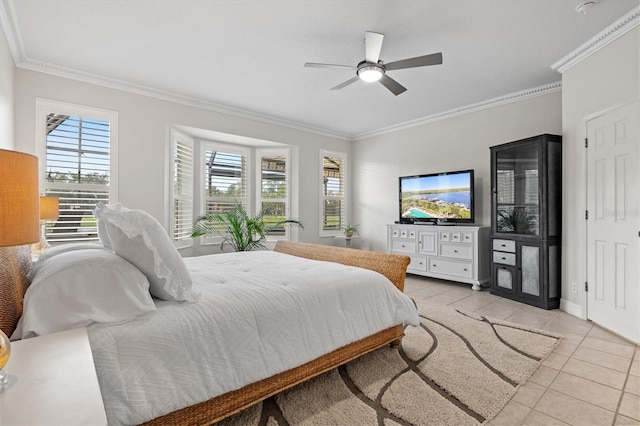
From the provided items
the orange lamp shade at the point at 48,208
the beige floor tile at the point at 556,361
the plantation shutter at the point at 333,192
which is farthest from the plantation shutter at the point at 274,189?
the beige floor tile at the point at 556,361

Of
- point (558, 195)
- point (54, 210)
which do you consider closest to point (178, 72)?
point (54, 210)

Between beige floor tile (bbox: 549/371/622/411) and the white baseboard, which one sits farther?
the white baseboard

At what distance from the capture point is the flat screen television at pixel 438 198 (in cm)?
462

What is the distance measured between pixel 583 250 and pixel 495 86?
2.18 meters

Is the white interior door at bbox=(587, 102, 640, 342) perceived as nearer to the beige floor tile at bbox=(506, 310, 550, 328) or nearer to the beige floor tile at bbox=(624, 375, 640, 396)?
the beige floor tile at bbox=(506, 310, 550, 328)

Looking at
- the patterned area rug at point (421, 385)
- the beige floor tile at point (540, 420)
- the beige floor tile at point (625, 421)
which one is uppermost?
the patterned area rug at point (421, 385)

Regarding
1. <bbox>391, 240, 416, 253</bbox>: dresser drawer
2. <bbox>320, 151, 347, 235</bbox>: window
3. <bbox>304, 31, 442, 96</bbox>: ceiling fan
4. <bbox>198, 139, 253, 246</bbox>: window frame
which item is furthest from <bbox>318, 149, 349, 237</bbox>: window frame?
<bbox>304, 31, 442, 96</bbox>: ceiling fan

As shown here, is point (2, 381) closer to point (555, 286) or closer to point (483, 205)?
point (555, 286)

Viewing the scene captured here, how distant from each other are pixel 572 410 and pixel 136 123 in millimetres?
4823

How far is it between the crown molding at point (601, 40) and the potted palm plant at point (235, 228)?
3.87 meters

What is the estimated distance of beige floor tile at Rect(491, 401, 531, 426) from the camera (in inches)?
62.6

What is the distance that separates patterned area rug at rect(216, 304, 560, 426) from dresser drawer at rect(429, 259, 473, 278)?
1.72m

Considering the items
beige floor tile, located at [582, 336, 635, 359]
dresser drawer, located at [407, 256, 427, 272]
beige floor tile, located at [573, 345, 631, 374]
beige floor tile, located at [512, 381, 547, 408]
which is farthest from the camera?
dresser drawer, located at [407, 256, 427, 272]

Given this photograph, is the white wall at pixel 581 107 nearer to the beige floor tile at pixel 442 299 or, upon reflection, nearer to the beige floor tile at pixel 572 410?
the beige floor tile at pixel 442 299
